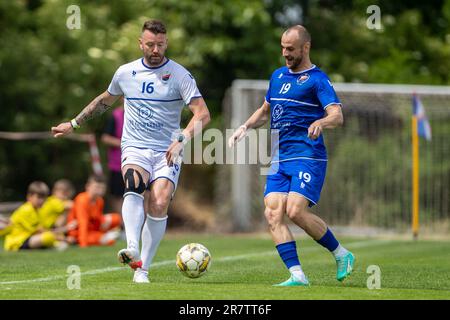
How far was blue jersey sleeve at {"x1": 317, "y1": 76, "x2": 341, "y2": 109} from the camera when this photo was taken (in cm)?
875

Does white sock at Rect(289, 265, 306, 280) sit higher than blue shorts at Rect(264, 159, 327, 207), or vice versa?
blue shorts at Rect(264, 159, 327, 207)

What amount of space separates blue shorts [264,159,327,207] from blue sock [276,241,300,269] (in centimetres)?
41

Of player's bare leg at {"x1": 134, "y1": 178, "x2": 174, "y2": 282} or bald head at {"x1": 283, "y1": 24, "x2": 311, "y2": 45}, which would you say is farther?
player's bare leg at {"x1": 134, "y1": 178, "x2": 174, "y2": 282}

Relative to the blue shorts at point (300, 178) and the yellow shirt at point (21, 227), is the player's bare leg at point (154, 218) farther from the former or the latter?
the yellow shirt at point (21, 227)

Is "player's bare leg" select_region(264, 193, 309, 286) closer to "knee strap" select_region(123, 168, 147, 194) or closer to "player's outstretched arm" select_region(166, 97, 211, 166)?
"player's outstretched arm" select_region(166, 97, 211, 166)

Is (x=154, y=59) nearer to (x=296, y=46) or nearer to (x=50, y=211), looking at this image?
(x=296, y=46)

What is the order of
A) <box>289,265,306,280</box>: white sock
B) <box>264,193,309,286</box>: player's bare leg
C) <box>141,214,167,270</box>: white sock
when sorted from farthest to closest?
<box>141,214,167,270</box>: white sock < <box>264,193,309,286</box>: player's bare leg < <box>289,265,306,280</box>: white sock

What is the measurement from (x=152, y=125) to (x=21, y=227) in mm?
6532

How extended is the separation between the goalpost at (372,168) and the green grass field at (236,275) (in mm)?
4060

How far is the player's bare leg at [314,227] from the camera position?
8.81 m

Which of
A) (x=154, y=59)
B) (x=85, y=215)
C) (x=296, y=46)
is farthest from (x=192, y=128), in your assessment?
(x=85, y=215)

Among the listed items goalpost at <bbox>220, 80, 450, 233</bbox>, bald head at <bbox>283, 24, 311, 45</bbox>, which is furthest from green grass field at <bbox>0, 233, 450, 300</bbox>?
goalpost at <bbox>220, 80, 450, 233</bbox>

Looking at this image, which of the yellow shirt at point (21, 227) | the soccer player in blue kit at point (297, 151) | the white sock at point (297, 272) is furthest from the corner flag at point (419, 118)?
the white sock at point (297, 272)

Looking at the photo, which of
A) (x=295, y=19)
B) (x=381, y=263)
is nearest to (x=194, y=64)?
(x=295, y=19)
